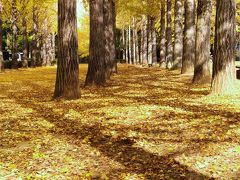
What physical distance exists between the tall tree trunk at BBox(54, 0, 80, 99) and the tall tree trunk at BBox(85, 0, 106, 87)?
10.7 ft

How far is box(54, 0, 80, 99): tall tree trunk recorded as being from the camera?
38.0 ft

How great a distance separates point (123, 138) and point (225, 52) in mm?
5459

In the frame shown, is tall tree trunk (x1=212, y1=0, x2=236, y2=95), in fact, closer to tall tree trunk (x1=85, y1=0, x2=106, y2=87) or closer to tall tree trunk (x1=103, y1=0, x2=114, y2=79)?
tall tree trunk (x1=85, y1=0, x2=106, y2=87)

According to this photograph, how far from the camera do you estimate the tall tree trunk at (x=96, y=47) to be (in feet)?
49.1

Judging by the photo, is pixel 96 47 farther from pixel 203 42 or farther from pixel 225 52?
pixel 225 52

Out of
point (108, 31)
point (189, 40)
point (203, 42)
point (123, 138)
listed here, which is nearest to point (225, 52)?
point (203, 42)

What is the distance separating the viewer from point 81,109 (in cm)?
1003

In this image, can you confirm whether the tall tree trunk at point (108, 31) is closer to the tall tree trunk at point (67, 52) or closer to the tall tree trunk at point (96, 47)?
the tall tree trunk at point (96, 47)

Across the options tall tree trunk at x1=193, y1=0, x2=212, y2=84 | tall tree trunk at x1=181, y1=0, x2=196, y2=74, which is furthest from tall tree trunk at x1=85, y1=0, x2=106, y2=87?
tall tree trunk at x1=181, y1=0, x2=196, y2=74

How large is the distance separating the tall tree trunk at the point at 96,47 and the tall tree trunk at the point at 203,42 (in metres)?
3.75

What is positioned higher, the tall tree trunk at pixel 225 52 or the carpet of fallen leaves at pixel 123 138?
the tall tree trunk at pixel 225 52

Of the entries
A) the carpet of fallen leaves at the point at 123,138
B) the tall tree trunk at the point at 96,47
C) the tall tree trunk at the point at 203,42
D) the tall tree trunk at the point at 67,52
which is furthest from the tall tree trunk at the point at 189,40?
the tall tree trunk at the point at 67,52

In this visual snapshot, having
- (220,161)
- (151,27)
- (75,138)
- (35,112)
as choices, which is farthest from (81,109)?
(151,27)

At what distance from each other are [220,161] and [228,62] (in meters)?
6.14
